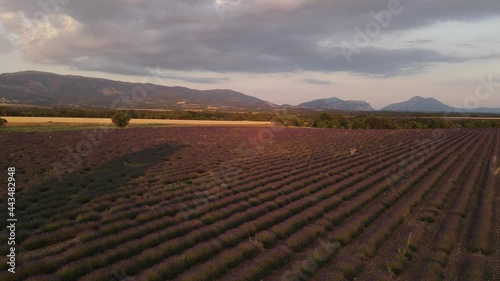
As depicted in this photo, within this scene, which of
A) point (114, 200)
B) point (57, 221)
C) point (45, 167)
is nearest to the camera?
point (57, 221)

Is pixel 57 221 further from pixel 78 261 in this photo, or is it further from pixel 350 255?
pixel 350 255

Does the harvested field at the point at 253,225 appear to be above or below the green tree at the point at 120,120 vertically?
below

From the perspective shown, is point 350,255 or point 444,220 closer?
point 350,255

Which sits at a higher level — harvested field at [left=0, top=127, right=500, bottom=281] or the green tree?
the green tree

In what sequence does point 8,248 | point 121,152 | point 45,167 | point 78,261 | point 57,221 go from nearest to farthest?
1. point 78,261
2. point 8,248
3. point 57,221
4. point 45,167
5. point 121,152

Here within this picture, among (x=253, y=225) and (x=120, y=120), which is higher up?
(x=120, y=120)

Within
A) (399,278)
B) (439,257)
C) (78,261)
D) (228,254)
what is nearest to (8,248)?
(78,261)

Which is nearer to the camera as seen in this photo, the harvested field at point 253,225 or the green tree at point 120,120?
the harvested field at point 253,225

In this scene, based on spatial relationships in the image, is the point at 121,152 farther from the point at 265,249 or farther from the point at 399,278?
the point at 399,278

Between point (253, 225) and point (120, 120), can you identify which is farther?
point (120, 120)

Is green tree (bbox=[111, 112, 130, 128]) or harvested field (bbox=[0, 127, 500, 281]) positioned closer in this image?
harvested field (bbox=[0, 127, 500, 281])
